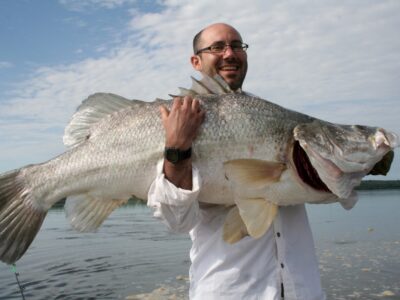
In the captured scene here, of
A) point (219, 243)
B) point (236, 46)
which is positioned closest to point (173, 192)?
point (219, 243)

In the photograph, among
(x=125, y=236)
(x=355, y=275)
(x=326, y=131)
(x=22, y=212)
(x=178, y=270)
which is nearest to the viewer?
(x=326, y=131)

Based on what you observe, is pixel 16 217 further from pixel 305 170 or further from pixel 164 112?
pixel 305 170

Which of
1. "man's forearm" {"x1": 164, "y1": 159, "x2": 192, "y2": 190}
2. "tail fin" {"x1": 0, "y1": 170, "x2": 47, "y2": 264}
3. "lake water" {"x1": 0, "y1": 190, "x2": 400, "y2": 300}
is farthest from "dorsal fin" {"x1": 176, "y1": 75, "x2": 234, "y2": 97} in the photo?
"lake water" {"x1": 0, "y1": 190, "x2": 400, "y2": 300}

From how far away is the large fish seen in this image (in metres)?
2.95

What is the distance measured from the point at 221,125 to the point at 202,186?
0.45m

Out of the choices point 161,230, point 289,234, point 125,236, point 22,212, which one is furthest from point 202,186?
point 161,230

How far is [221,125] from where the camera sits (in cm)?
307

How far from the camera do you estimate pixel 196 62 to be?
404cm

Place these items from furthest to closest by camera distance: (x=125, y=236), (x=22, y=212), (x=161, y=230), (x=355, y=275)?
(x=161, y=230) < (x=125, y=236) < (x=355, y=275) < (x=22, y=212)

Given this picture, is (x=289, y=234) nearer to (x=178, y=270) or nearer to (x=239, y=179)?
(x=239, y=179)

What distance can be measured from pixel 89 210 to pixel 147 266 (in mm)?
10091

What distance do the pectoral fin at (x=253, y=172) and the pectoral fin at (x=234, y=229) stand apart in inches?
9.9

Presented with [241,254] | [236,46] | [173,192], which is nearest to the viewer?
[173,192]

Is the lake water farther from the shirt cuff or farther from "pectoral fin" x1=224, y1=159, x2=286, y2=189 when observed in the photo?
the shirt cuff
